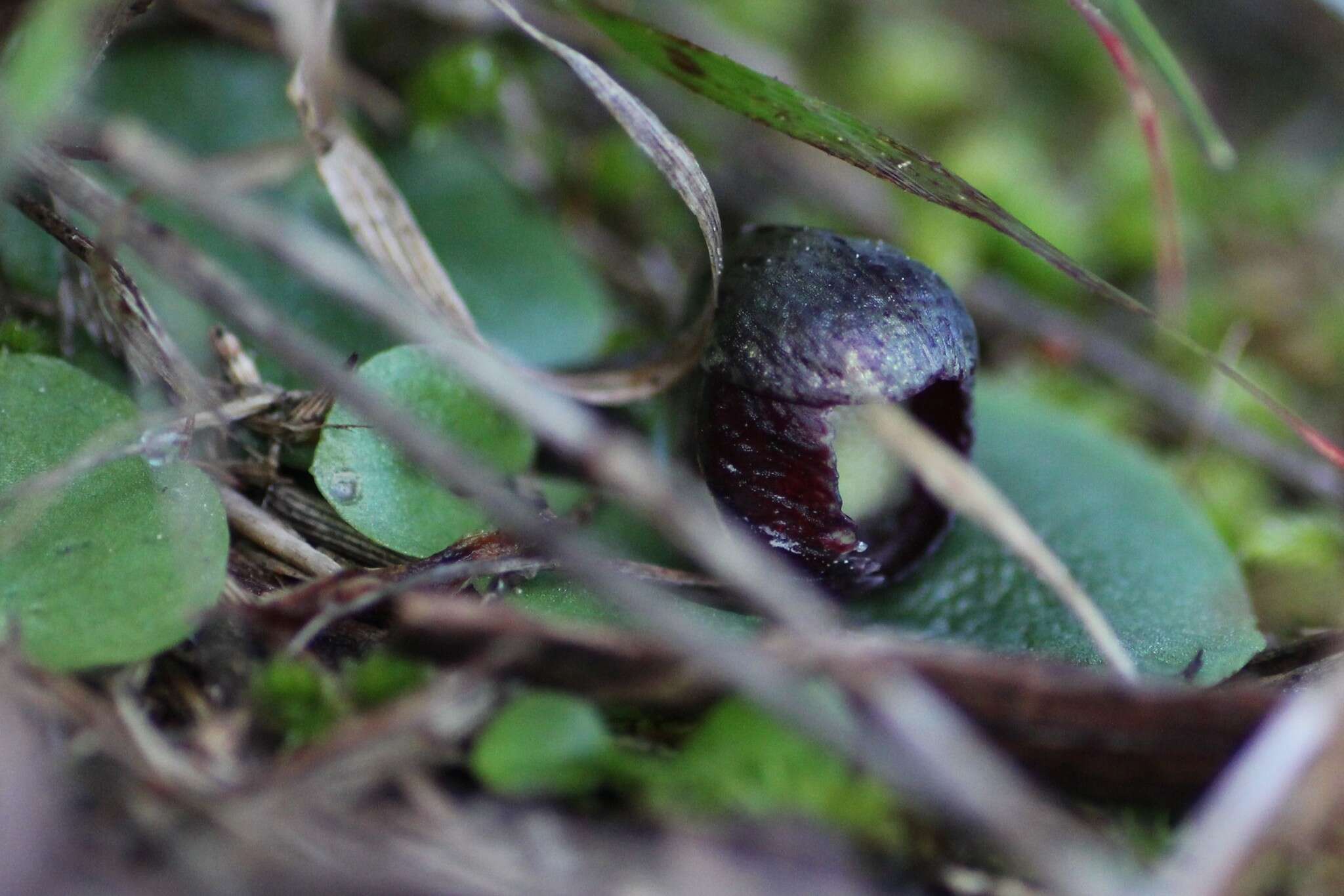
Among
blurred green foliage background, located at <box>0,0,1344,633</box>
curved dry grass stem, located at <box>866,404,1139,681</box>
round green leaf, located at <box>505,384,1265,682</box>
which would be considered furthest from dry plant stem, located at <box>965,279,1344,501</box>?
curved dry grass stem, located at <box>866,404,1139,681</box>

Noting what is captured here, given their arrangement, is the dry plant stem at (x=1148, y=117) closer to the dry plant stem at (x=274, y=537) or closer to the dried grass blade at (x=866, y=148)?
the dried grass blade at (x=866, y=148)

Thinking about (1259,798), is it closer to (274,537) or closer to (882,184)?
(274,537)

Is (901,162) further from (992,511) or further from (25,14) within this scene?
(25,14)

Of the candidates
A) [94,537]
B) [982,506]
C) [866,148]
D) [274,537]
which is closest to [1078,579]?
[982,506]

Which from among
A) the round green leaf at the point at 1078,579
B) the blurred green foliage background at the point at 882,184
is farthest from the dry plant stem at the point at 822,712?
the blurred green foliage background at the point at 882,184

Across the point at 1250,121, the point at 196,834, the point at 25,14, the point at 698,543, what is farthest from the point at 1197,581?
the point at 1250,121
